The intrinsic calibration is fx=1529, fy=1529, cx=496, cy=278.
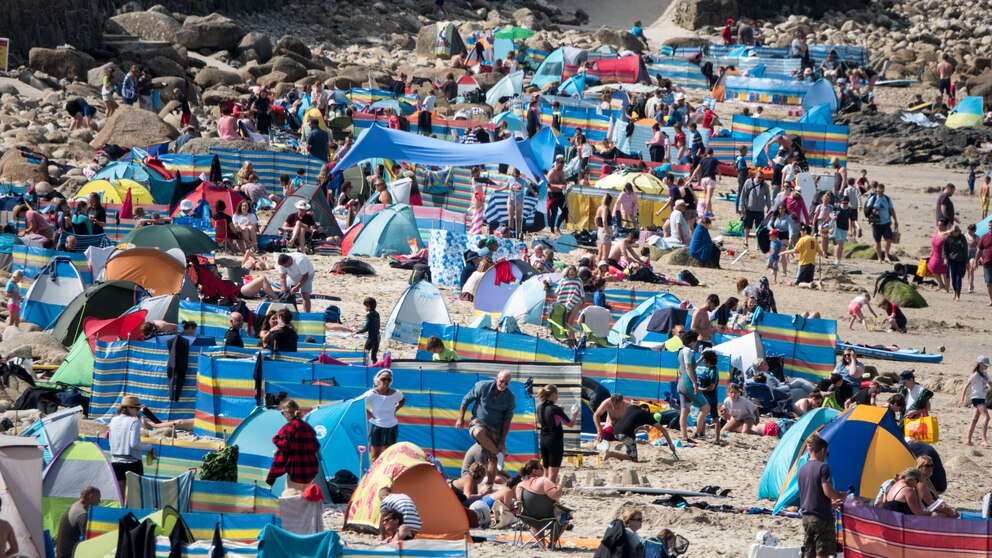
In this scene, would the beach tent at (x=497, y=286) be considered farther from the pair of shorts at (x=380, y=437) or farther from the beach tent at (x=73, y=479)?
the beach tent at (x=73, y=479)

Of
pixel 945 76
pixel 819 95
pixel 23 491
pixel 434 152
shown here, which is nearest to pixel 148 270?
pixel 434 152

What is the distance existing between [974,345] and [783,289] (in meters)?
2.84

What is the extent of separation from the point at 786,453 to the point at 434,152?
12.1 metres

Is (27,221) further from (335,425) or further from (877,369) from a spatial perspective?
(877,369)

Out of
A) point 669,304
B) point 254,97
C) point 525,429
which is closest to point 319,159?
point 254,97

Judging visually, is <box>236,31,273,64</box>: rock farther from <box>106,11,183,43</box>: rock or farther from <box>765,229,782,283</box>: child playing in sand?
<box>765,229,782,283</box>: child playing in sand

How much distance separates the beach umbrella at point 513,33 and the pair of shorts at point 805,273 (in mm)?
21202

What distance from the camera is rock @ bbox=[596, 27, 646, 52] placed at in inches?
1724

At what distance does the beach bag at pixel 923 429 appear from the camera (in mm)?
14023

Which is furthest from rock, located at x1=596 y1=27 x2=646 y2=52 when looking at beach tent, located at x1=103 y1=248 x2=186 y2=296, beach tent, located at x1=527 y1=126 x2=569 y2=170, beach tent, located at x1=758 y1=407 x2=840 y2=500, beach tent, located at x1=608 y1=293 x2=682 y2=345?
beach tent, located at x1=758 y1=407 x2=840 y2=500

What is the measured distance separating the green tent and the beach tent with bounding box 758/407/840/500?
6439 millimetres

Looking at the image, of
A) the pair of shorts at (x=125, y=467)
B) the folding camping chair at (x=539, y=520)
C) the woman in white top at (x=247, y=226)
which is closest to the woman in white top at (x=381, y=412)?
the folding camping chair at (x=539, y=520)

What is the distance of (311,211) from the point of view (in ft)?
73.3

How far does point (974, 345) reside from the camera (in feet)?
66.8
